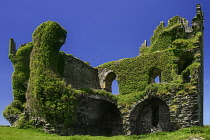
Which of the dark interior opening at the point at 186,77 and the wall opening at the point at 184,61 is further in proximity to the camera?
the wall opening at the point at 184,61

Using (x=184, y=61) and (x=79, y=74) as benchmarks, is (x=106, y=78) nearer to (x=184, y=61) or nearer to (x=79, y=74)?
(x=79, y=74)

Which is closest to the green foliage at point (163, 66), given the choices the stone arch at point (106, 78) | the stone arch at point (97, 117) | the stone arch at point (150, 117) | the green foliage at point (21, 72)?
the stone arch at point (106, 78)

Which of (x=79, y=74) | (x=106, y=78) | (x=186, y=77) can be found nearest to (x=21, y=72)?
(x=79, y=74)

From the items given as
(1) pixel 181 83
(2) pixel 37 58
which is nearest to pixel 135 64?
(1) pixel 181 83

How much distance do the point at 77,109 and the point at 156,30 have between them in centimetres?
1572

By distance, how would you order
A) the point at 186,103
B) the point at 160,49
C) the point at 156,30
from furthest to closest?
the point at 156,30
the point at 160,49
the point at 186,103

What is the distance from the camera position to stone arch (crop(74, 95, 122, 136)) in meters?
25.3

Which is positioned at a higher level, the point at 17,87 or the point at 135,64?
the point at 135,64

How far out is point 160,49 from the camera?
28.6 m

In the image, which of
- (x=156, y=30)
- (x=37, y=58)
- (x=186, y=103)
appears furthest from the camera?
(x=156, y=30)

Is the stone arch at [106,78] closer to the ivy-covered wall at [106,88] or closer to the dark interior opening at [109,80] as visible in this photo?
the dark interior opening at [109,80]

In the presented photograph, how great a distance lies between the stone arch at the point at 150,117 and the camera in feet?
77.4

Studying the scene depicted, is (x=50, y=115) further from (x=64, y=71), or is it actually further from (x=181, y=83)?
(x=181, y=83)

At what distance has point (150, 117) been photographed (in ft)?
81.7
